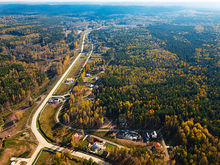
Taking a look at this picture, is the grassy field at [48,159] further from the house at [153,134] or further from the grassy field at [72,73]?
the grassy field at [72,73]

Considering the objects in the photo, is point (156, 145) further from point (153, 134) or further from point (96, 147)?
point (96, 147)

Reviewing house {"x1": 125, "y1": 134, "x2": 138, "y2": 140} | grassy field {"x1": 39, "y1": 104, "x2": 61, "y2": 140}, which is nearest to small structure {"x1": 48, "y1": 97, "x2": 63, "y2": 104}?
grassy field {"x1": 39, "y1": 104, "x2": 61, "y2": 140}

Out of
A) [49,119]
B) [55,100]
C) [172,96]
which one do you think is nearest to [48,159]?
[49,119]

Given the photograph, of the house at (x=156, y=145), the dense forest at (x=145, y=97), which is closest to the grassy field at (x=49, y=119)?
the dense forest at (x=145, y=97)

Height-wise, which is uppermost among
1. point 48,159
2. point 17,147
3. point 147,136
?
point 147,136

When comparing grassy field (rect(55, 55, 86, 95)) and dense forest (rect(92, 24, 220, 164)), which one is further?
grassy field (rect(55, 55, 86, 95))

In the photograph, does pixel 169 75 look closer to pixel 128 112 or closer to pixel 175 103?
pixel 175 103

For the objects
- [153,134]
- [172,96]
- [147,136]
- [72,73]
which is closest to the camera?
[147,136]

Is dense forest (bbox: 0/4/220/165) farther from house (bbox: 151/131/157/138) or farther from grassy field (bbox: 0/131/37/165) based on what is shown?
grassy field (bbox: 0/131/37/165)
